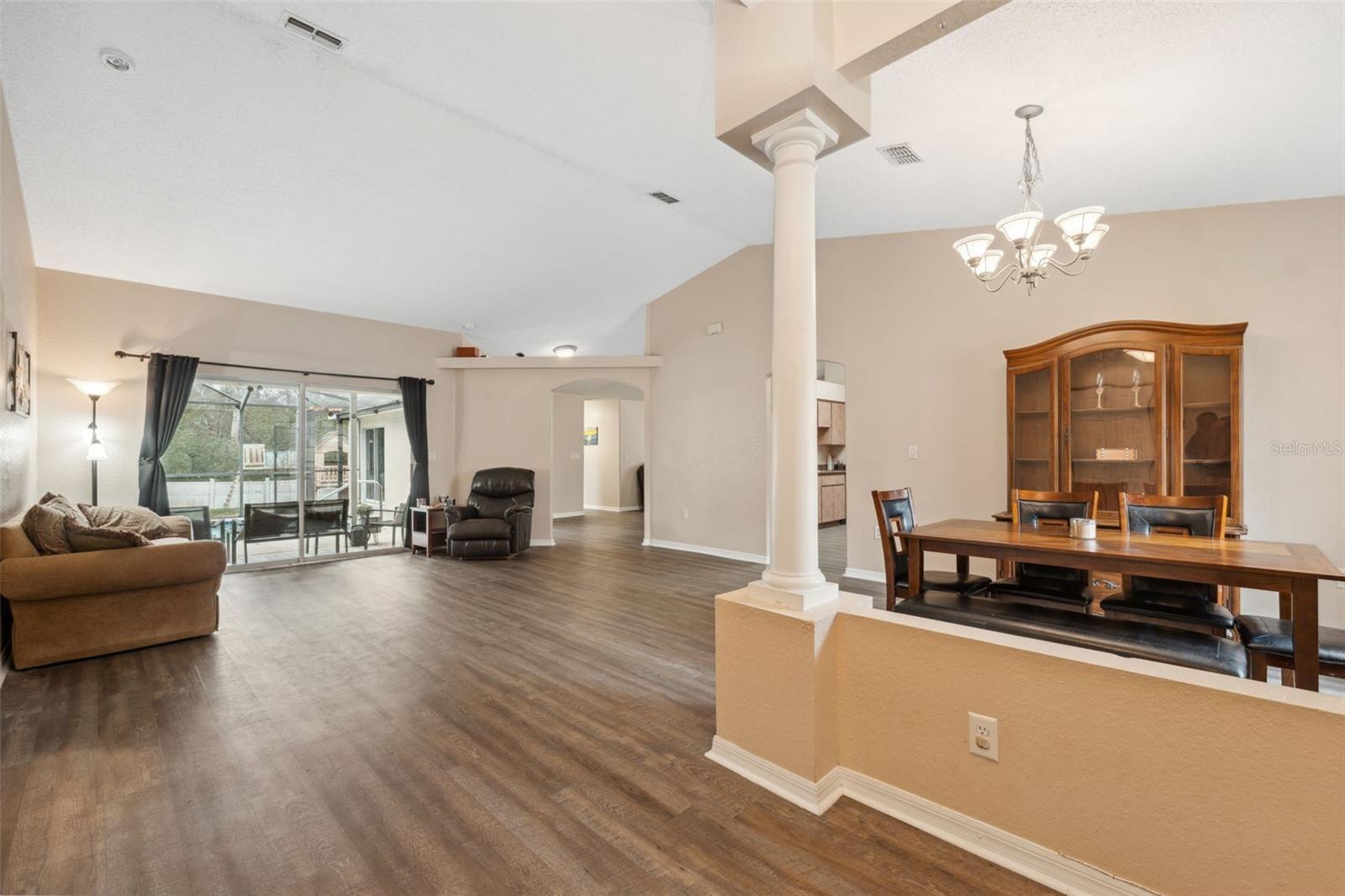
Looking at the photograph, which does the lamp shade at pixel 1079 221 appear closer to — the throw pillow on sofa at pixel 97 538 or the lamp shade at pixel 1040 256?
the lamp shade at pixel 1040 256

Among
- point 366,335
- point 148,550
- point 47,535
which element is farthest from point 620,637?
point 366,335

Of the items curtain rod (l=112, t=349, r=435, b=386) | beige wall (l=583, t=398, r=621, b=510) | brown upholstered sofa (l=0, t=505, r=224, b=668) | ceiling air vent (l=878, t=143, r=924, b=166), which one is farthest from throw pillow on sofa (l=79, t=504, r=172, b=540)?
beige wall (l=583, t=398, r=621, b=510)

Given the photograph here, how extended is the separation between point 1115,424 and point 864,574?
2.29m

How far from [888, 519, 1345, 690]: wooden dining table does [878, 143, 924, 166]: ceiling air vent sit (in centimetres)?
231

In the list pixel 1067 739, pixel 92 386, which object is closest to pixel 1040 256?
pixel 1067 739

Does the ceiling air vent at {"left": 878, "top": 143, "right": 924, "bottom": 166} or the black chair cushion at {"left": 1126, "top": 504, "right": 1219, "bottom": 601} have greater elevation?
the ceiling air vent at {"left": 878, "top": 143, "right": 924, "bottom": 166}

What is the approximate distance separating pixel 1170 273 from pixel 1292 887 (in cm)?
408

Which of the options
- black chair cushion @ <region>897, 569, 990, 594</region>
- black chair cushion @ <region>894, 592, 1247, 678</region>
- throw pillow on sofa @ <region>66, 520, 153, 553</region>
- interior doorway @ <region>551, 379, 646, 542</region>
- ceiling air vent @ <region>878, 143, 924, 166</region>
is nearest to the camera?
black chair cushion @ <region>894, 592, 1247, 678</region>

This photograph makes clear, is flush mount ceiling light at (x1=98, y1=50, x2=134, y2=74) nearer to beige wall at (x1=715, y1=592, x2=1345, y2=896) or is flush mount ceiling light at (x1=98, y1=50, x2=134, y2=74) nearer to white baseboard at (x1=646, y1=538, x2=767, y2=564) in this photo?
beige wall at (x1=715, y1=592, x2=1345, y2=896)

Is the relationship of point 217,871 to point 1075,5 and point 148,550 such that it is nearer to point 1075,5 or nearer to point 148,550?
point 148,550

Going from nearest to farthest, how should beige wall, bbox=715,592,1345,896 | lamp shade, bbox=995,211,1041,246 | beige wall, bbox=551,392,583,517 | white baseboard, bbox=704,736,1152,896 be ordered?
beige wall, bbox=715,592,1345,896, white baseboard, bbox=704,736,1152,896, lamp shade, bbox=995,211,1041,246, beige wall, bbox=551,392,583,517

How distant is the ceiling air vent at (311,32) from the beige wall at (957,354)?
165 inches

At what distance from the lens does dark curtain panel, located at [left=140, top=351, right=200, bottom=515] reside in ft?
17.1

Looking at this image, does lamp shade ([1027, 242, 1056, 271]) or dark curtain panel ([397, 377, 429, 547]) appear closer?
lamp shade ([1027, 242, 1056, 271])
